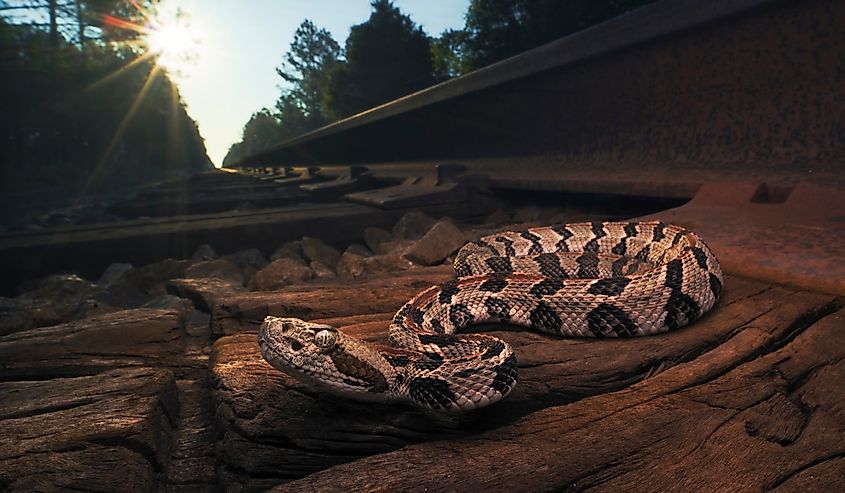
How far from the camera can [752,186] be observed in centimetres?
427

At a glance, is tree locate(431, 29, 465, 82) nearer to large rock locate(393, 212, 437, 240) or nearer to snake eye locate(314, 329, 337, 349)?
large rock locate(393, 212, 437, 240)

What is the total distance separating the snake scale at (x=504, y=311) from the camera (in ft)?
7.44

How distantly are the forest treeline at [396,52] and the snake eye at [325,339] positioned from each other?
18889mm

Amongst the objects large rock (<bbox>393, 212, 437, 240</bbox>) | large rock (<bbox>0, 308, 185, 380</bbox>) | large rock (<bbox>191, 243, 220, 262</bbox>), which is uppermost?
large rock (<bbox>393, 212, 437, 240</bbox>)

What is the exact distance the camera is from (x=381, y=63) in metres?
33.4

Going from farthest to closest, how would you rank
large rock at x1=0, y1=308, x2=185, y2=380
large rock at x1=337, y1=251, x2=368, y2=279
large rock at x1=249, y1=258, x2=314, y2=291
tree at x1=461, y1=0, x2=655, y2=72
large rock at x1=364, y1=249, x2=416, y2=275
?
tree at x1=461, y1=0, x2=655, y2=72
large rock at x1=337, y1=251, x2=368, y2=279
large rock at x1=364, y1=249, x2=416, y2=275
large rock at x1=249, y1=258, x2=314, y2=291
large rock at x1=0, y1=308, x2=185, y2=380

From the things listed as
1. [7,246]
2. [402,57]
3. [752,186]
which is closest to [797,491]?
[752,186]

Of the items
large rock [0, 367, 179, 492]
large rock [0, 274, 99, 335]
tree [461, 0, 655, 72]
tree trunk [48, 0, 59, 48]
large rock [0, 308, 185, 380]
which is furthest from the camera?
tree [461, 0, 655, 72]

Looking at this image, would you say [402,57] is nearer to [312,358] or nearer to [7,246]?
[7,246]

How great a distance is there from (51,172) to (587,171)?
88.6ft

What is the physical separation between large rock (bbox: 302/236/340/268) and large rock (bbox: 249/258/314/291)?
2.63 feet

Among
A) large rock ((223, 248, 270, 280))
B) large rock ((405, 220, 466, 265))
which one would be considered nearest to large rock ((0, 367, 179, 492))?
large rock ((405, 220, 466, 265))

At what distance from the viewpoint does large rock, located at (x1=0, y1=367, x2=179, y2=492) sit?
5.91ft

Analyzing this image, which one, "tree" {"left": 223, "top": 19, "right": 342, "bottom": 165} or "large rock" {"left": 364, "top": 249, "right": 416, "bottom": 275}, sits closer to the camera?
"large rock" {"left": 364, "top": 249, "right": 416, "bottom": 275}
